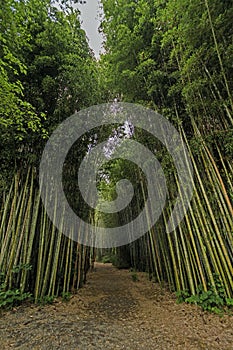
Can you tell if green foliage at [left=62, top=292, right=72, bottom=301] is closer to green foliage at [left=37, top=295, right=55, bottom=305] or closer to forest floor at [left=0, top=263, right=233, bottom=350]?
forest floor at [left=0, top=263, right=233, bottom=350]

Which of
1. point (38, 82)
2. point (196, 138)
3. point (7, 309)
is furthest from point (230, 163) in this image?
point (7, 309)

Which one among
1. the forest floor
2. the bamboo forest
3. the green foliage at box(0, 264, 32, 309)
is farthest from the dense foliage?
the green foliage at box(0, 264, 32, 309)

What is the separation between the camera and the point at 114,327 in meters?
2.40

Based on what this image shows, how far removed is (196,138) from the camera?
3.06 metres

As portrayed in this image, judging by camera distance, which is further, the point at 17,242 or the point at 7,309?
the point at 17,242

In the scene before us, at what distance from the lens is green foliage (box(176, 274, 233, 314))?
2536 millimetres

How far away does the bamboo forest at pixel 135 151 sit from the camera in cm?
231

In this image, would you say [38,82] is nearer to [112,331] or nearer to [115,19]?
[115,19]

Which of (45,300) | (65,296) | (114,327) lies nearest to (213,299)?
(114,327)

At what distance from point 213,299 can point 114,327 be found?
1282mm

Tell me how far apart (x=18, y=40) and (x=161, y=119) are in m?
2.28

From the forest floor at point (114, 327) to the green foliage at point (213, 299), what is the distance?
0.30ft

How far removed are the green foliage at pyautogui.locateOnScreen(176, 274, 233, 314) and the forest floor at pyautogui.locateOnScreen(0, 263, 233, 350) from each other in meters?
0.09

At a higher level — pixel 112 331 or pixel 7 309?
pixel 7 309
